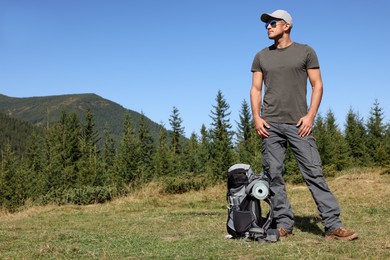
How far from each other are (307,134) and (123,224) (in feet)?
10.9

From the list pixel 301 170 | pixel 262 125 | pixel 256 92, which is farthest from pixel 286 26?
pixel 301 170

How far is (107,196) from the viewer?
13.2 metres

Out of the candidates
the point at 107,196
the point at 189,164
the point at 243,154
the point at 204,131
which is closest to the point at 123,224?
the point at 107,196

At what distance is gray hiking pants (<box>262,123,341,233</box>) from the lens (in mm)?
3967

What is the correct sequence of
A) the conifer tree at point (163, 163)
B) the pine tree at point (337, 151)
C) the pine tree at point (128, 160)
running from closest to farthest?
the pine tree at point (337, 151)
the pine tree at point (128, 160)
the conifer tree at point (163, 163)

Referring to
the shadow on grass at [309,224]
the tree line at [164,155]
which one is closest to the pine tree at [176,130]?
the tree line at [164,155]

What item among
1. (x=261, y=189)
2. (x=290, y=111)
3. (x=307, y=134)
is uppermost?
(x=290, y=111)

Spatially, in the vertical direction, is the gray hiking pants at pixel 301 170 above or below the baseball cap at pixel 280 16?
below

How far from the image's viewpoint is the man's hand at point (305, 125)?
4.13 m

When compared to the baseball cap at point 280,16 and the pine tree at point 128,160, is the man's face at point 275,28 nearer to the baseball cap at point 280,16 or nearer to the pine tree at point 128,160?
the baseball cap at point 280,16

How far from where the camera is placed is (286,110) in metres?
4.28

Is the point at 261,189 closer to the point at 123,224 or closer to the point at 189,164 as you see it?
the point at 123,224

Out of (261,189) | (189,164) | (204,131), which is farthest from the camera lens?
(204,131)

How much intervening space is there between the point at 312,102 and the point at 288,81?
35cm
